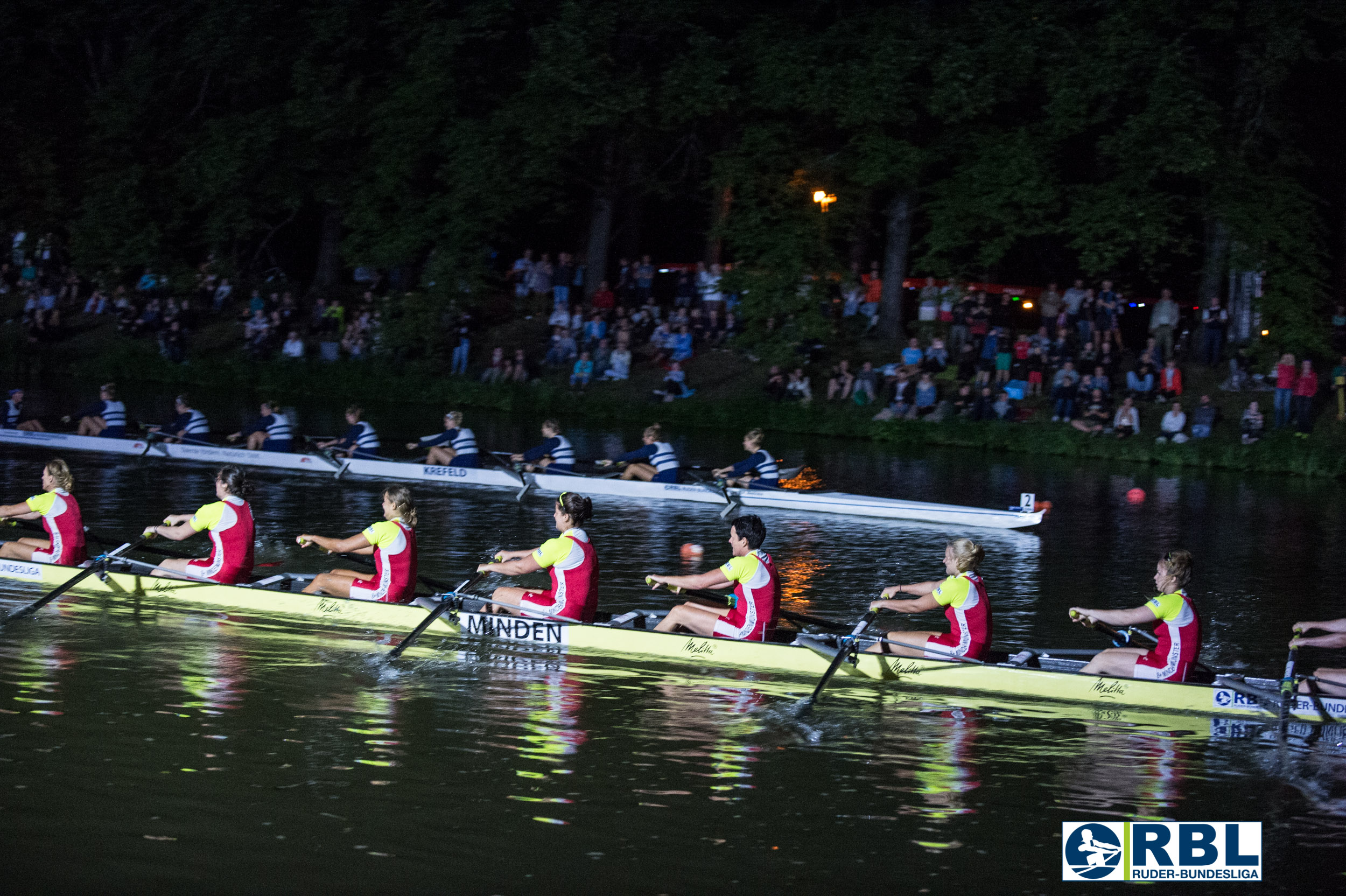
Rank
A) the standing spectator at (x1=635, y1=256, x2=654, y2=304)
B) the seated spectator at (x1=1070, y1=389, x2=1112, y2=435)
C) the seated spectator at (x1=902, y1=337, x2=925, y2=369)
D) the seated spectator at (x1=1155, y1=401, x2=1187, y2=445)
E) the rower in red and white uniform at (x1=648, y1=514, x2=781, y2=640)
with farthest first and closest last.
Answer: the standing spectator at (x1=635, y1=256, x2=654, y2=304)
the seated spectator at (x1=902, y1=337, x2=925, y2=369)
the seated spectator at (x1=1070, y1=389, x2=1112, y2=435)
the seated spectator at (x1=1155, y1=401, x2=1187, y2=445)
the rower in red and white uniform at (x1=648, y1=514, x2=781, y2=640)

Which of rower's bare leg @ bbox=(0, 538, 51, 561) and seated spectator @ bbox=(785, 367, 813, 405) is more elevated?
seated spectator @ bbox=(785, 367, 813, 405)

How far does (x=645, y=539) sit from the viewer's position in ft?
52.2

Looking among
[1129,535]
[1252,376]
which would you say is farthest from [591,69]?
[1129,535]

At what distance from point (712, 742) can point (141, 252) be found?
27.7 m

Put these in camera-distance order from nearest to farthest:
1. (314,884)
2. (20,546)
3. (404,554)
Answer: (314,884), (404,554), (20,546)

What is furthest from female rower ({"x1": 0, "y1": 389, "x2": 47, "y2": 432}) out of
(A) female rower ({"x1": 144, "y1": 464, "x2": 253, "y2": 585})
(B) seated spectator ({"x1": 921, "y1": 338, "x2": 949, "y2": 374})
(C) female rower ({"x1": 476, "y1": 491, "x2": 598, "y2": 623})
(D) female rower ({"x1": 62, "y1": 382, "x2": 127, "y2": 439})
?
(B) seated spectator ({"x1": 921, "y1": 338, "x2": 949, "y2": 374})

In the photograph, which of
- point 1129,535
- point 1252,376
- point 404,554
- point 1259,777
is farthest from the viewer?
point 1252,376

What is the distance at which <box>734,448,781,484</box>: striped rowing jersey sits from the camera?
18.5 m

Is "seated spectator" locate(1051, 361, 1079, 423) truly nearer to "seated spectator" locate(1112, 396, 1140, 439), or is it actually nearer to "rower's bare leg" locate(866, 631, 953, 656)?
"seated spectator" locate(1112, 396, 1140, 439)

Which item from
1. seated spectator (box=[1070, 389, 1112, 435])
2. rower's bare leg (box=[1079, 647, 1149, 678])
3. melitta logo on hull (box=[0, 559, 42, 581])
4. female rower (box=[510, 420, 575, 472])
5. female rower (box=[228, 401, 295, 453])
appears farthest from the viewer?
seated spectator (box=[1070, 389, 1112, 435])

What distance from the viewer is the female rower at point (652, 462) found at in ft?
62.0

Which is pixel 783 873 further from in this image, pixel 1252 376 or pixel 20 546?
pixel 1252 376

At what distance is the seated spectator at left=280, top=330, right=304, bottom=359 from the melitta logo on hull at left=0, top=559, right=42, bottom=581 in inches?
770

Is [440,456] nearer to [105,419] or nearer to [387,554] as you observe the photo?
[105,419]
